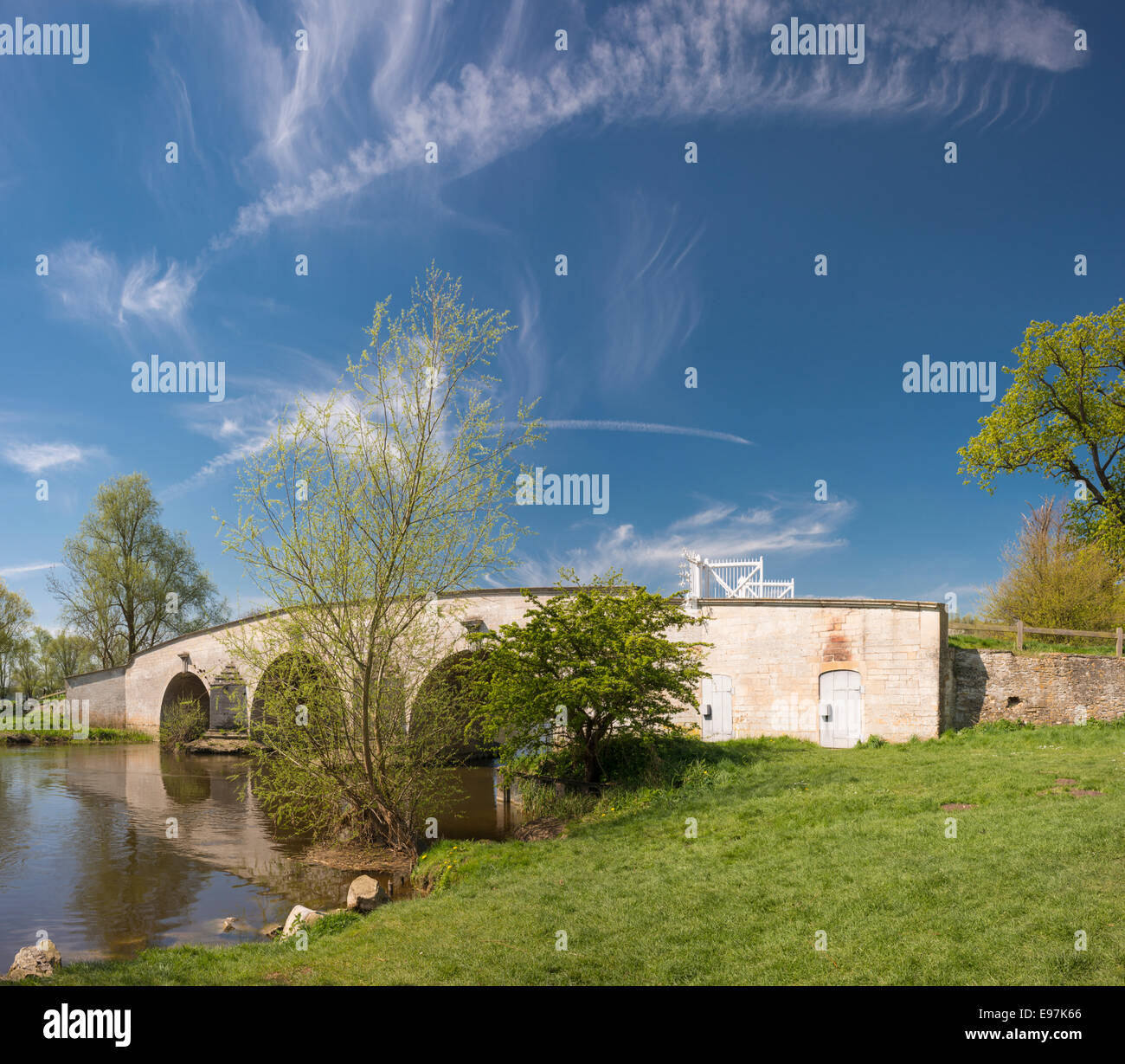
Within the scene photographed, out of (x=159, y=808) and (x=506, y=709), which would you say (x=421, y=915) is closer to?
(x=506, y=709)

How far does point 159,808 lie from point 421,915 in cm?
1384

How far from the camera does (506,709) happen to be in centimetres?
1456

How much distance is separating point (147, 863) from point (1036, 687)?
2223 centimetres

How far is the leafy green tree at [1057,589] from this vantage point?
27531 millimetres

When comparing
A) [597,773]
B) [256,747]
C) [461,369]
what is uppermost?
[461,369]

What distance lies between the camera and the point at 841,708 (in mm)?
20000

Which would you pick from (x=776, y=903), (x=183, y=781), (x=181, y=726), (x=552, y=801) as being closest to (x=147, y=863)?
(x=552, y=801)

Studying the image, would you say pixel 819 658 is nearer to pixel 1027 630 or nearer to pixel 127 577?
pixel 1027 630

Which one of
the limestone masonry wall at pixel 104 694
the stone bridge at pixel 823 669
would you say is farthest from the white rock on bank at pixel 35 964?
the limestone masonry wall at pixel 104 694

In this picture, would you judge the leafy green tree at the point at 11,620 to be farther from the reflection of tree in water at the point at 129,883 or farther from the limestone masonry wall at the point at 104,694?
the reflection of tree in water at the point at 129,883

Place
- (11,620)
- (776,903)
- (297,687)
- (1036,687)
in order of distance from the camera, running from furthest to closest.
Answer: (11,620) → (1036,687) → (297,687) → (776,903)

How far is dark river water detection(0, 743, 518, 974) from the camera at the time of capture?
9742 mm

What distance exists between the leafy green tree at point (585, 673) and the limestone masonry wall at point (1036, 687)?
10198 millimetres
